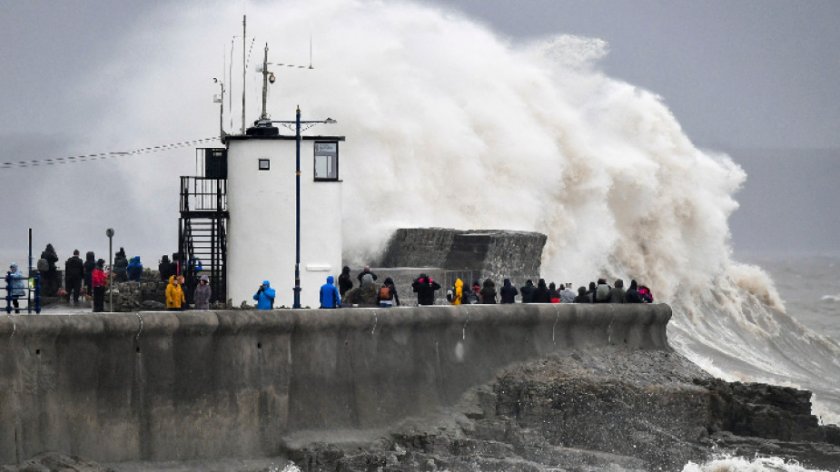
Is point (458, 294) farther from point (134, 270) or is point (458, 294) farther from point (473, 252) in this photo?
point (134, 270)

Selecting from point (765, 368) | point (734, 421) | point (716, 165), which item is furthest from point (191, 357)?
point (716, 165)

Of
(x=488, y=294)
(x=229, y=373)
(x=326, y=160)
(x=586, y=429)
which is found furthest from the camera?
(x=488, y=294)

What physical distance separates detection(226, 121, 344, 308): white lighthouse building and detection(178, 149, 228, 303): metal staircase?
18.9 inches

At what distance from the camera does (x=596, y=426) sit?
21625 mm

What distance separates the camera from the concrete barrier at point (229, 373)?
17.5 metres

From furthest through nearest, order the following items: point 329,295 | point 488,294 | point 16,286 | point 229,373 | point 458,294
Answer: point 488,294, point 458,294, point 329,295, point 16,286, point 229,373

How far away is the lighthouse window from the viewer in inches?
906

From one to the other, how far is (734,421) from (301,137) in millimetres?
6329

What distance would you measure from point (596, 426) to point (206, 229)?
5.73 metres

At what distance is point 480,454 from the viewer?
20.2m

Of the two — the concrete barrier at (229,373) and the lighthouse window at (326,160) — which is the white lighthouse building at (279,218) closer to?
the lighthouse window at (326,160)

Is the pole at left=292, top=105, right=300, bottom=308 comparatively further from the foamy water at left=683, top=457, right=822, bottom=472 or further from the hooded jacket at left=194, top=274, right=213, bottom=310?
the foamy water at left=683, top=457, right=822, bottom=472

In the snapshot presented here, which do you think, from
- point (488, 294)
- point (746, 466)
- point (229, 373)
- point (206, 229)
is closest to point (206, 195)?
point (206, 229)

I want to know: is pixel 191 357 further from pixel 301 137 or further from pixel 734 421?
pixel 734 421
